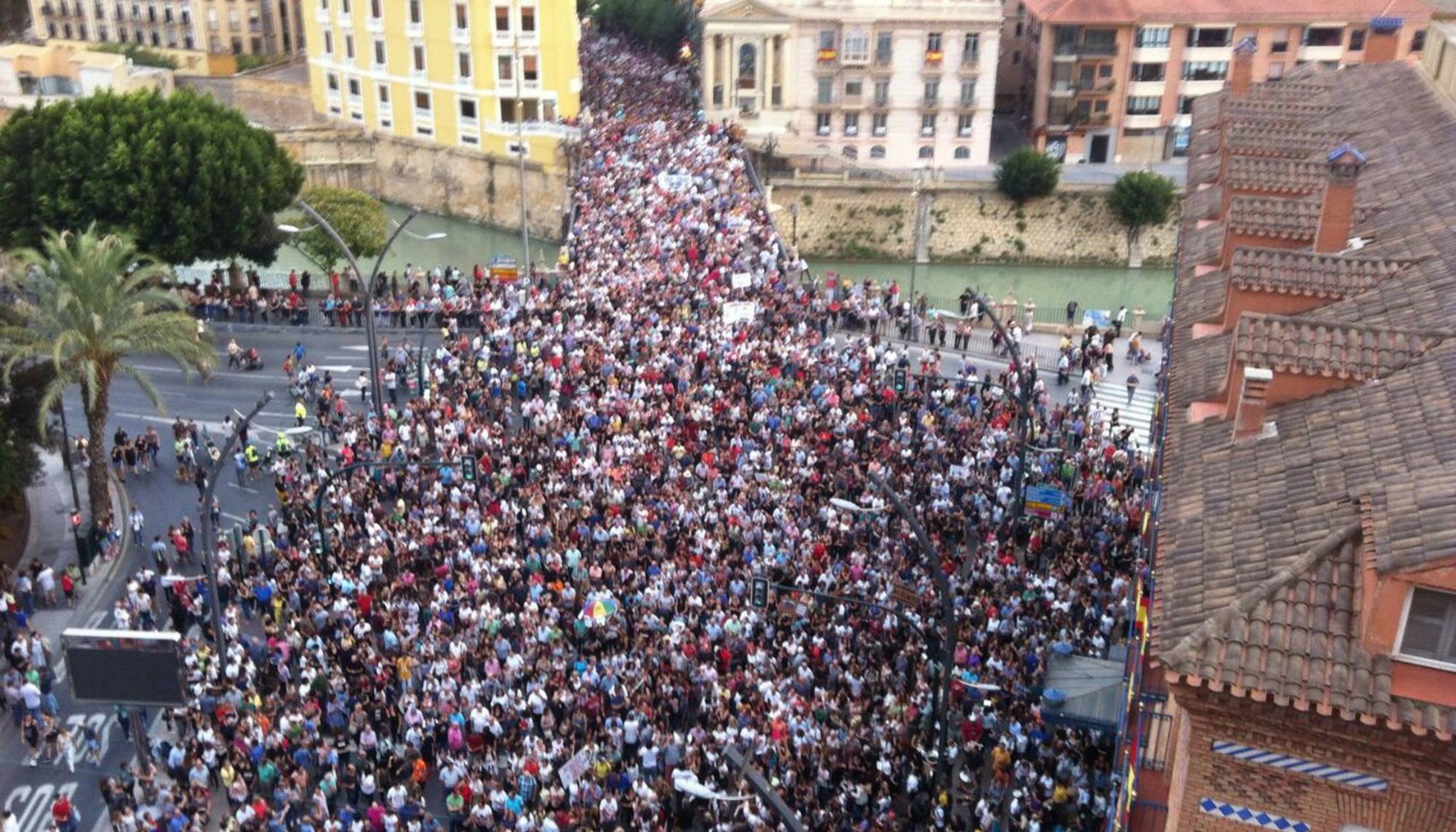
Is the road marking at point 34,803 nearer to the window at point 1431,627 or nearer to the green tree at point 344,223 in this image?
the window at point 1431,627

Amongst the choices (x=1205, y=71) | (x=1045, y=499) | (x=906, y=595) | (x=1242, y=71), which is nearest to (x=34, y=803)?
(x=906, y=595)

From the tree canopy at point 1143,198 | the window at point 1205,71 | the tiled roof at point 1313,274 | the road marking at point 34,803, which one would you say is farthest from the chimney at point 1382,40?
the window at point 1205,71

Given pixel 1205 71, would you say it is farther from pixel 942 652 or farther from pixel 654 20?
pixel 942 652

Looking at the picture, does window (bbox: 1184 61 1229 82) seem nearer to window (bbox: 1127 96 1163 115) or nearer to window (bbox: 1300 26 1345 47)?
window (bbox: 1127 96 1163 115)

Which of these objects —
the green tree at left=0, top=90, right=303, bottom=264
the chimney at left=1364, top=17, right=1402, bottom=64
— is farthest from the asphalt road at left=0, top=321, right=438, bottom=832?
the chimney at left=1364, top=17, right=1402, bottom=64

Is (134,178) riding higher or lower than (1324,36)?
lower

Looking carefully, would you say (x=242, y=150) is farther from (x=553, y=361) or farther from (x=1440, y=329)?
(x=1440, y=329)

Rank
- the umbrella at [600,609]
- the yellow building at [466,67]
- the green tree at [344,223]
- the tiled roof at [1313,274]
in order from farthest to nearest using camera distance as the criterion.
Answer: the yellow building at [466,67] → the green tree at [344,223] → the umbrella at [600,609] → the tiled roof at [1313,274]
